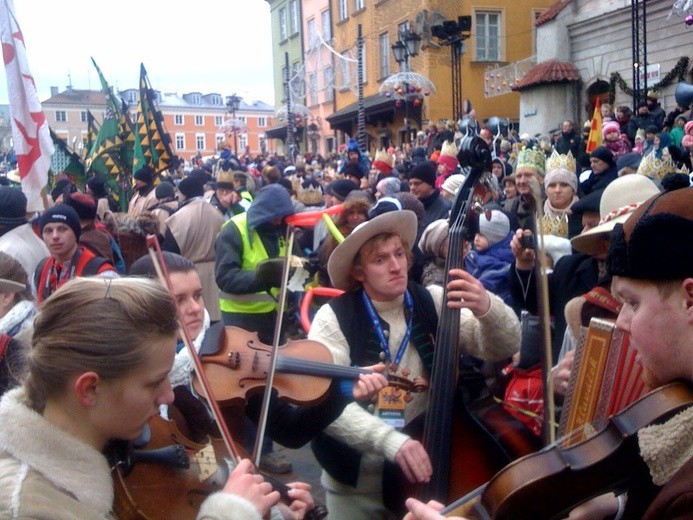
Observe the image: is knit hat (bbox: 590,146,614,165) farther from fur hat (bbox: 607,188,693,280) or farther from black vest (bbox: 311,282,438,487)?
fur hat (bbox: 607,188,693,280)

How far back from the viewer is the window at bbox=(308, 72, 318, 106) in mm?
36844

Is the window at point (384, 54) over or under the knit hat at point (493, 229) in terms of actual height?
over

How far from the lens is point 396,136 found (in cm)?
2997

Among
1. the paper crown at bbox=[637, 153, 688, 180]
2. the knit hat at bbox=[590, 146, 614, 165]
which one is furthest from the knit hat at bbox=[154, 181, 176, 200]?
the paper crown at bbox=[637, 153, 688, 180]

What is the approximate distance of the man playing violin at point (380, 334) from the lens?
261cm

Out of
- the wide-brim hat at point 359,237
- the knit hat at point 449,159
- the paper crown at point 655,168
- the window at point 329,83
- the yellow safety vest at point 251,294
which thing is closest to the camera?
the wide-brim hat at point 359,237

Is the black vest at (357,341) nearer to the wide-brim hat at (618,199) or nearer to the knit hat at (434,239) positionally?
the wide-brim hat at (618,199)

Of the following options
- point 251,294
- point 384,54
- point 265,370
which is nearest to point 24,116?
point 251,294

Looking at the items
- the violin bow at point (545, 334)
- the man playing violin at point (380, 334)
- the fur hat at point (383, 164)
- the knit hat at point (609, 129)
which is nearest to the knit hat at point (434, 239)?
the man playing violin at point (380, 334)

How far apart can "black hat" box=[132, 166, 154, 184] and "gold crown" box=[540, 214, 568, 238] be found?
17.7 feet

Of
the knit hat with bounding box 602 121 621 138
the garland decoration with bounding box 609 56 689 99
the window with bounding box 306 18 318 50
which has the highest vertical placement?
the window with bounding box 306 18 318 50

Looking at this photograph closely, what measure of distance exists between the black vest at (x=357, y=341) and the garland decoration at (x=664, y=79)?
14.8 metres

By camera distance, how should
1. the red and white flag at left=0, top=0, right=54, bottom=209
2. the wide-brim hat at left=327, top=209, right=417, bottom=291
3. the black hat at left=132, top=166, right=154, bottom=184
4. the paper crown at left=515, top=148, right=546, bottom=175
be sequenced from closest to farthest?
the wide-brim hat at left=327, top=209, right=417, bottom=291, the red and white flag at left=0, top=0, right=54, bottom=209, the paper crown at left=515, top=148, right=546, bottom=175, the black hat at left=132, top=166, right=154, bottom=184

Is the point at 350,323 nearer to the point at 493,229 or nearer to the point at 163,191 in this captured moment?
the point at 493,229
